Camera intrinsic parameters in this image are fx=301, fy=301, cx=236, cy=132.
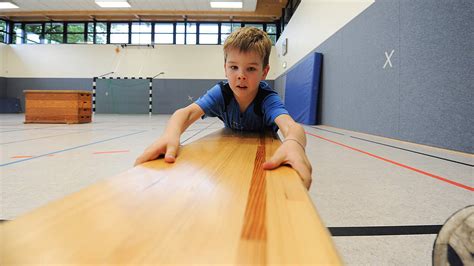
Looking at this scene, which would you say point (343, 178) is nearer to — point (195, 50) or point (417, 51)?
point (417, 51)

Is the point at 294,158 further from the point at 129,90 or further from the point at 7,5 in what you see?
the point at 7,5

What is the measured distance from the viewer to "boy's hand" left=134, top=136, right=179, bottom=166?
810mm

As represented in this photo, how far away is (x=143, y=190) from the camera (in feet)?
1.63

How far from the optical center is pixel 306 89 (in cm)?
618

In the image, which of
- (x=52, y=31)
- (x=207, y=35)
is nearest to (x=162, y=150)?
(x=207, y=35)

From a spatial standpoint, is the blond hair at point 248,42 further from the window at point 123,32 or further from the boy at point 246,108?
the window at point 123,32

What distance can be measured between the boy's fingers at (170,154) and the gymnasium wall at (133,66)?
11141 mm

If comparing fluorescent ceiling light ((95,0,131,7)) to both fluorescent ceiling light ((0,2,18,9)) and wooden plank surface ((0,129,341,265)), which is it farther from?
wooden plank surface ((0,129,341,265))

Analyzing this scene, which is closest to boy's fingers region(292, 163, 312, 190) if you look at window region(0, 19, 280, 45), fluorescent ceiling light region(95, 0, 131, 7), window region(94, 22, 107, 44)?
fluorescent ceiling light region(95, 0, 131, 7)

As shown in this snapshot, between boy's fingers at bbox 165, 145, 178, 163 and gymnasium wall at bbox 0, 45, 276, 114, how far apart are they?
11.1 m

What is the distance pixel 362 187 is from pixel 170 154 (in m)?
0.90

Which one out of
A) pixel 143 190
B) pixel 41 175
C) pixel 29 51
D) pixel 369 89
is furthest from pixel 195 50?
pixel 143 190

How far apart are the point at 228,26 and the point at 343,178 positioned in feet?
36.9

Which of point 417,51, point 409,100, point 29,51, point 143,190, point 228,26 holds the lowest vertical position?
point 143,190
